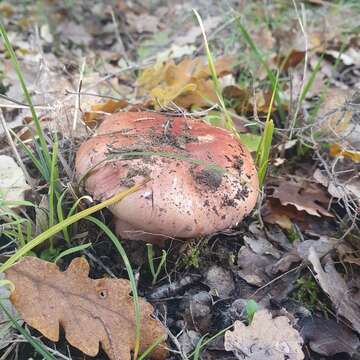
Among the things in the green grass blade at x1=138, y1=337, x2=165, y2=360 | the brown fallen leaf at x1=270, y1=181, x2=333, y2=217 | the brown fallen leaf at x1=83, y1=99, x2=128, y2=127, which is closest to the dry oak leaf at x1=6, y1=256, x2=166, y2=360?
the green grass blade at x1=138, y1=337, x2=165, y2=360

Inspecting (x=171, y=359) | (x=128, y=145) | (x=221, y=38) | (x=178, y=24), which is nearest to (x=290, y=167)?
(x=128, y=145)

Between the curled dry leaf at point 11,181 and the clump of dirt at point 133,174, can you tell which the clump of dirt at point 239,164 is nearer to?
the clump of dirt at point 133,174

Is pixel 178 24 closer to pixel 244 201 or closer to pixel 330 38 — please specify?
pixel 330 38

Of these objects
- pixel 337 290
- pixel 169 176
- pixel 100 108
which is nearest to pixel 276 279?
pixel 337 290

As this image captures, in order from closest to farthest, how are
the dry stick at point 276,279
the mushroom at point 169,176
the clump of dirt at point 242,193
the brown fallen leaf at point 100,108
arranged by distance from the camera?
the mushroom at point 169,176 → the clump of dirt at point 242,193 → the dry stick at point 276,279 → the brown fallen leaf at point 100,108

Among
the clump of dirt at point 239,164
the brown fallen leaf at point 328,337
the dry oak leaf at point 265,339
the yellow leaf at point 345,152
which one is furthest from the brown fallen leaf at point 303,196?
the dry oak leaf at point 265,339

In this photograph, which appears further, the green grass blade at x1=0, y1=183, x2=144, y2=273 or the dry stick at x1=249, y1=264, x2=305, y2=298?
the dry stick at x1=249, y1=264, x2=305, y2=298

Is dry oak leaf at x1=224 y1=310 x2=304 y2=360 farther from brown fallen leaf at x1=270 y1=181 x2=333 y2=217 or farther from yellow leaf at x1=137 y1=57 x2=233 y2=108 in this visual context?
yellow leaf at x1=137 y1=57 x2=233 y2=108

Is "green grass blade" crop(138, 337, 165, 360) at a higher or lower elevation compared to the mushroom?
lower
